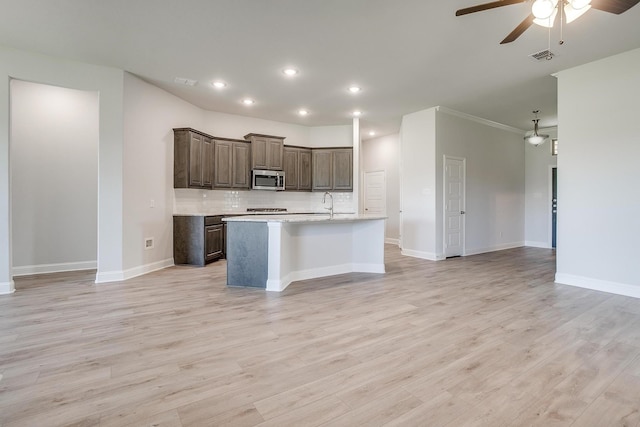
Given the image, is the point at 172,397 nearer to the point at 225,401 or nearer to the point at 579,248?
the point at 225,401

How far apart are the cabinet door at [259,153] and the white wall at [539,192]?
6.92 metres

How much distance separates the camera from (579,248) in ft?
13.8

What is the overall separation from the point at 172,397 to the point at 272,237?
2318 mm

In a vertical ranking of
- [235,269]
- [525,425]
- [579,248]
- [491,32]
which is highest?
[491,32]

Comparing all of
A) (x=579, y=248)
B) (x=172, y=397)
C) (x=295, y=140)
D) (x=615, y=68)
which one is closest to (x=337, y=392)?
(x=172, y=397)

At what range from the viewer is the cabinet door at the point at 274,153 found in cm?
677

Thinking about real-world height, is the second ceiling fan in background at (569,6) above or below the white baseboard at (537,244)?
above

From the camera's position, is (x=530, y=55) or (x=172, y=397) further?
(x=530, y=55)

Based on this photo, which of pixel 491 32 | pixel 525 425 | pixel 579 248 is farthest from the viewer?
pixel 579 248

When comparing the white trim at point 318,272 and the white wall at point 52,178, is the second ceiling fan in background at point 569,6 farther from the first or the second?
the white wall at point 52,178

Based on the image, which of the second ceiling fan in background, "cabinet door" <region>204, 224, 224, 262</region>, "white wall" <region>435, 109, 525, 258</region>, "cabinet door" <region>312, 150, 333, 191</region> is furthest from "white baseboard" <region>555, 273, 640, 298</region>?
"cabinet door" <region>204, 224, 224, 262</region>

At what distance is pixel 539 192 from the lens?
26.1 ft

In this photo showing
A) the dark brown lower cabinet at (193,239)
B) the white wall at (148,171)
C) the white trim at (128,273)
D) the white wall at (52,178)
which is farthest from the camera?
the dark brown lower cabinet at (193,239)

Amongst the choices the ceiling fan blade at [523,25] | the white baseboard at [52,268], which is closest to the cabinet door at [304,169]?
the white baseboard at [52,268]
